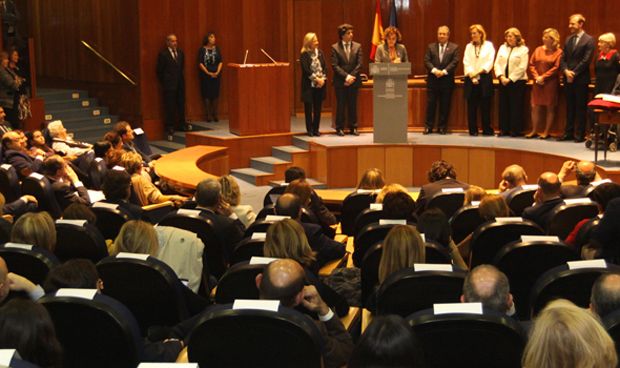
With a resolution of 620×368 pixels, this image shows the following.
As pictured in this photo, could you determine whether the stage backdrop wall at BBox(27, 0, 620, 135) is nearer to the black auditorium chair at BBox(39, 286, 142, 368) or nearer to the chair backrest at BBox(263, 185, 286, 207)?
the chair backrest at BBox(263, 185, 286, 207)

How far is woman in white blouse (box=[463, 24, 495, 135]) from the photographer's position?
12.7 metres

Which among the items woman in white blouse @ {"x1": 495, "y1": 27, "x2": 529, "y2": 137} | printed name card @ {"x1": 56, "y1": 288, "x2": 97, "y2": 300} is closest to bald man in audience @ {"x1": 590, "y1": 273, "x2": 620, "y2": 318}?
printed name card @ {"x1": 56, "y1": 288, "x2": 97, "y2": 300}

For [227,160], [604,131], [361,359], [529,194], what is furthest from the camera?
[227,160]

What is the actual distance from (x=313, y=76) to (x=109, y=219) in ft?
22.4

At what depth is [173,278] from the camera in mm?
4496

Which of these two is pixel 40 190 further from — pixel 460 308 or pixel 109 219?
pixel 460 308

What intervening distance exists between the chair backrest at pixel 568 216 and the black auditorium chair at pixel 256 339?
9.86ft

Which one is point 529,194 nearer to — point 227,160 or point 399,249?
point 399,249

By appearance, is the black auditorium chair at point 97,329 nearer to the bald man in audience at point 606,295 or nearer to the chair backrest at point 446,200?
the bald man in audience at point 606,295

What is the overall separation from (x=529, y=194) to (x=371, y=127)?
668cm

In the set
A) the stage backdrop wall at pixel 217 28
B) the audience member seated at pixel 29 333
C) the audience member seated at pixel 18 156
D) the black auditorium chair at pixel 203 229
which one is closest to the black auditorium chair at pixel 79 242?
the black auditorium chair at pixel 203 229

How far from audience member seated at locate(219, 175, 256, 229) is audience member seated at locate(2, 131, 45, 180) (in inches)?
114

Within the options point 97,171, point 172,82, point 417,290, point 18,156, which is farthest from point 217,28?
point 417,290

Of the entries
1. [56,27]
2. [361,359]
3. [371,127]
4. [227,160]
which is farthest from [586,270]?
[56,27]
